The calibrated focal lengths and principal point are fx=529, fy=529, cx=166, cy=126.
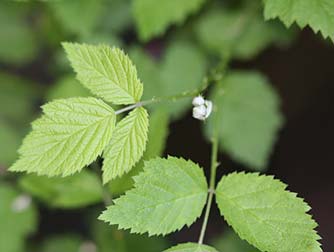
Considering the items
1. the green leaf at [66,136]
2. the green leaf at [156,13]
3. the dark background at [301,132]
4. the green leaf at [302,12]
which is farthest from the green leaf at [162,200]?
the dark background at [301,132]

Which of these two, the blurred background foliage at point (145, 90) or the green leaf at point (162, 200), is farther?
the blurred background foliage at point (145, 90)

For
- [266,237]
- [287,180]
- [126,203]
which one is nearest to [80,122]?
[126,203]

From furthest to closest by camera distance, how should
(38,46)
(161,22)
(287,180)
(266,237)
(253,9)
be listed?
(38,46)
(287,180)
(253,9)
(161,22)
(266,237)

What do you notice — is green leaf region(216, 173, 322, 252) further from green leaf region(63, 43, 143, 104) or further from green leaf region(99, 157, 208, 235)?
green leaf region(63, 43, 143, 104)

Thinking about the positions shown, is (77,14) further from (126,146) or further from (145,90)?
(126,146)

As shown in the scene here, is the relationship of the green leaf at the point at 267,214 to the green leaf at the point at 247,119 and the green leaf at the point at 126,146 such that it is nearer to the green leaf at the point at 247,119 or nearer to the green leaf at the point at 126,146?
the green leaf at the point at 126,146

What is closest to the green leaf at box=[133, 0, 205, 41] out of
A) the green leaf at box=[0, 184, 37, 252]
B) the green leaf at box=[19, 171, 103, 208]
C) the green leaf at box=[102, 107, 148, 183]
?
the green leaf at box=[19, 171, 103, 208]

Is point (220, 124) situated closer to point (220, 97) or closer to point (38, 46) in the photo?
point (220, 97)
